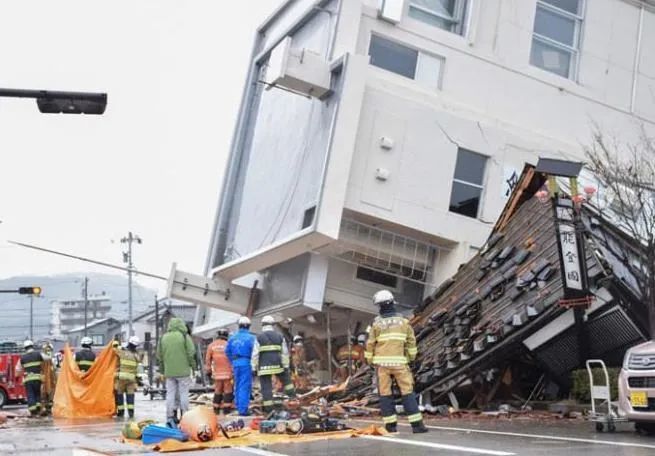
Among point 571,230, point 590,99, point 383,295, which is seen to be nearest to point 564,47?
point 590,99

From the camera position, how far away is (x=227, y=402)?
17000 millimetres

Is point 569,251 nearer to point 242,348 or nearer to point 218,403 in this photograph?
point 242,348

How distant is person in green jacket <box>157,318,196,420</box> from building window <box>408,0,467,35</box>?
13.5m

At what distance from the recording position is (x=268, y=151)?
26.4 m

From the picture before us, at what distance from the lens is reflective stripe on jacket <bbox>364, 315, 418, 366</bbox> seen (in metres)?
10.5

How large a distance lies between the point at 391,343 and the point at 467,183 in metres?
13.3

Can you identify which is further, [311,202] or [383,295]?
[311,202]

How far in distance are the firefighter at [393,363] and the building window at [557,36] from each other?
53.6 feet

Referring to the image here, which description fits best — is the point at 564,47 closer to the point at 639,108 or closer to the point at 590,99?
the point at 590,99

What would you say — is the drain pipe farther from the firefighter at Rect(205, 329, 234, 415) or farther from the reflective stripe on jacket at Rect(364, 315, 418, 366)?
the reflective stripe on jacket at Rect(364, 315, 418, 366)

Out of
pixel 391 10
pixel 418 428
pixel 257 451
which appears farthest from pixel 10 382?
pixel 257 451

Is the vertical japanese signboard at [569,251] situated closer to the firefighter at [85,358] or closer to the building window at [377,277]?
the building window at [377,277]

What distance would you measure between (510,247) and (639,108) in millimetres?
11796

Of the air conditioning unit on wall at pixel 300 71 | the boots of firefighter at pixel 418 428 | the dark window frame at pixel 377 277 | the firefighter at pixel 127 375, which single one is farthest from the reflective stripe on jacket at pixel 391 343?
the dark window frame at pixel 377 277
